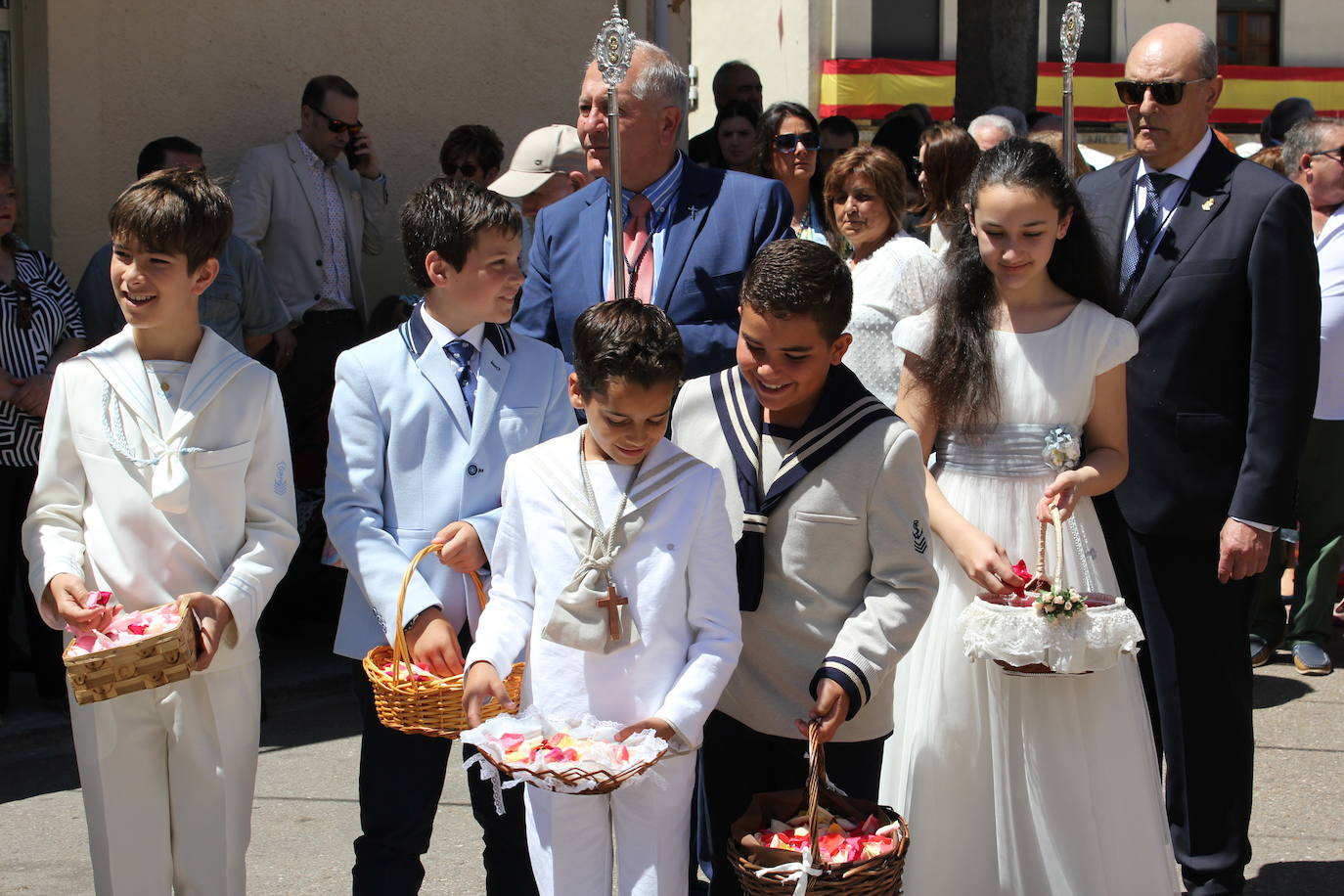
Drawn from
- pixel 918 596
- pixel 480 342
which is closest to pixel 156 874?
pixel 480 342

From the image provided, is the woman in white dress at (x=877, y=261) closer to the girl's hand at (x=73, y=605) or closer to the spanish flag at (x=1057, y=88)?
the girl's hand at (x=73, y=605)

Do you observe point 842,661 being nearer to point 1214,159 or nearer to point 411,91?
point 1214,159

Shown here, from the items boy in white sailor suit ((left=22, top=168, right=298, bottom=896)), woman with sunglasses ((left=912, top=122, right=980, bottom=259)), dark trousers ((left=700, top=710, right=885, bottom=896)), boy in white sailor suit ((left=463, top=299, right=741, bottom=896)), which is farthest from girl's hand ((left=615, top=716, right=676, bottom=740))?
woman with sunglasses ((left=912, top=122, right=980, bottom=259))

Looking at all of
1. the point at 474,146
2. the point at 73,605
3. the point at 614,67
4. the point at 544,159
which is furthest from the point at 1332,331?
the point at 73,605

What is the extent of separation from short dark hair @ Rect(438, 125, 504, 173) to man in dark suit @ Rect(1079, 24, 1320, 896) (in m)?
3.89

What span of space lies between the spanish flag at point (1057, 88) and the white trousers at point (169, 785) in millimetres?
21652

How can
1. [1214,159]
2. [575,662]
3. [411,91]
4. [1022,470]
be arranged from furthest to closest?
[411,91] < [1214,159] < [1022,470] < [575,662]

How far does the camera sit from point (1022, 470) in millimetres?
3746

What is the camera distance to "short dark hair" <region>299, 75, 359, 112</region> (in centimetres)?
696

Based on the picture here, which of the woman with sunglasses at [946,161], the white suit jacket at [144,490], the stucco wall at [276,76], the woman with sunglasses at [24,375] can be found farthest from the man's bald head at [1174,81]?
the stucco wall at [276,76]

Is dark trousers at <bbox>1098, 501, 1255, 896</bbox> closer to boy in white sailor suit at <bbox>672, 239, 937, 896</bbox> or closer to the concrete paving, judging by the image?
the concrete paving

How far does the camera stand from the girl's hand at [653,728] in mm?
2837

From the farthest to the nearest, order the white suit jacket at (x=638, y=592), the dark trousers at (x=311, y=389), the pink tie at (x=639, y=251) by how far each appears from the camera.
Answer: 1. the dark trousers at (x=311, y=389)
2. the pink tie at (x=639, y=251)
3. the white suit jacket at (x=638, y=592)

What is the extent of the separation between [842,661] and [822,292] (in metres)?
0.76
